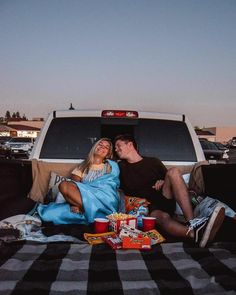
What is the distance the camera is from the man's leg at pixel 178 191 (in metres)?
3.99

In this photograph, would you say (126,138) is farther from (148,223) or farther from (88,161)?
(148,223)

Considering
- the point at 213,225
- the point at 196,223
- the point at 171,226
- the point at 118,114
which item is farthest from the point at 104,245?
the point at 118,114

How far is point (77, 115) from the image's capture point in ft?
16.4

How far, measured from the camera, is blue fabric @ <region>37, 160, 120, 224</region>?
165 inches

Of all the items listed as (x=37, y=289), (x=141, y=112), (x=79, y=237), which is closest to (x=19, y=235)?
(x=79, y=237)

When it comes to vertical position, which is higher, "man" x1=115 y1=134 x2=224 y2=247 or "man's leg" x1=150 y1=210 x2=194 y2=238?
"man" x1=115 y1=134 x2=224 y2=247

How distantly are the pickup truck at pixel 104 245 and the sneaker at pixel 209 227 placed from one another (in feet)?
0.31

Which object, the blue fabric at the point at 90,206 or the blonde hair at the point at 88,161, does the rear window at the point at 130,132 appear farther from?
the blue fabric at the point at 90,206

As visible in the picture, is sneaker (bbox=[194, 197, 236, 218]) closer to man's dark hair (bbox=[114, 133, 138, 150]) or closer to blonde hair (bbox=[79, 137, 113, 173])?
man's dark hair (bbox=[114, 133, 138, 150])

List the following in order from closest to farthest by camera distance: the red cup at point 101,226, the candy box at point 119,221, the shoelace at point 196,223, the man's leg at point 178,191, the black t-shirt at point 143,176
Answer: the shoelace at point 196,223 → the candy box at point 119,221 → the red cup at point 101,226 → the man's leg at point 178,191 → the black t-shirt at point 143,176

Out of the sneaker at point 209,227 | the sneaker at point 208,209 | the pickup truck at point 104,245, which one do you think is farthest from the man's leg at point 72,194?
the sneaker at point 209,227

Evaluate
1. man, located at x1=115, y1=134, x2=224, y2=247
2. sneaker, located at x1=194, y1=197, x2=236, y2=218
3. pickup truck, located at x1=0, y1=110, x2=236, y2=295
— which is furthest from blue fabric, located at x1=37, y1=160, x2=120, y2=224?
sneaker, located at x1=194, y1=197, x2=236, y2=218

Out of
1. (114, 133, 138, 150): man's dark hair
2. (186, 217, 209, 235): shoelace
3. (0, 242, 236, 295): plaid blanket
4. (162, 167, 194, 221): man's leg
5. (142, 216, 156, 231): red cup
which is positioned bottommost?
(0, 242, 236, 295): plaid blanket

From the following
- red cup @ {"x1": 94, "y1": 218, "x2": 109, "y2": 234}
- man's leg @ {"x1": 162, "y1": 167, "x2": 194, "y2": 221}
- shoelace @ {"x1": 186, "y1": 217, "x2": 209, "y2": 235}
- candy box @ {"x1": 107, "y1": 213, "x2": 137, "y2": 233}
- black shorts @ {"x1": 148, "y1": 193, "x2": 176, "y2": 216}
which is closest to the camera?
shoelace @ {"x1": 186, "y1": 217, "x2": 209, "y2": 235}
